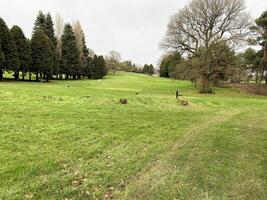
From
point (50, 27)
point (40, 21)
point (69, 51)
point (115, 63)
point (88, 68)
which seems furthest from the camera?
point (115, 63)

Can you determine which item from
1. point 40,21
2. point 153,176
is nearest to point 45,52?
point 40,21

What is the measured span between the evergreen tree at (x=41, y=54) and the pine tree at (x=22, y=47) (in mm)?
1646

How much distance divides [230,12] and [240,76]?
8325mm

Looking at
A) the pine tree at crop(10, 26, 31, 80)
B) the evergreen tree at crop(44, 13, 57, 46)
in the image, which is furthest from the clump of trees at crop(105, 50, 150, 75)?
the pine tree at crop(10, 26, 31, 80)

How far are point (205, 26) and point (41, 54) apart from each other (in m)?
24.4

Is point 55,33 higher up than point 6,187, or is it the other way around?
point 55,33

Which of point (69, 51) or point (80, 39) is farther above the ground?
point (80, 39)

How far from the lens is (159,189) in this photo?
4.50 m

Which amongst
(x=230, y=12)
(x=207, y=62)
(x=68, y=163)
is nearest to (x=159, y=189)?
(x=68, y=163)

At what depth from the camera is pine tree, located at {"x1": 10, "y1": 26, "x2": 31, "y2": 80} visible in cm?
3219

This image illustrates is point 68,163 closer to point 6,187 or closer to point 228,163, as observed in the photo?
point 6,187

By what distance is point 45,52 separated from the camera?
35.6 m

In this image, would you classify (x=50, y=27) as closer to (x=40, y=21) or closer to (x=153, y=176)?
(x=40, y=21)

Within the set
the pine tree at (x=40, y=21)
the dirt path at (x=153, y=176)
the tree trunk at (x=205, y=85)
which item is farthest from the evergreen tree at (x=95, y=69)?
the dirt path at (x=153, y=176)
